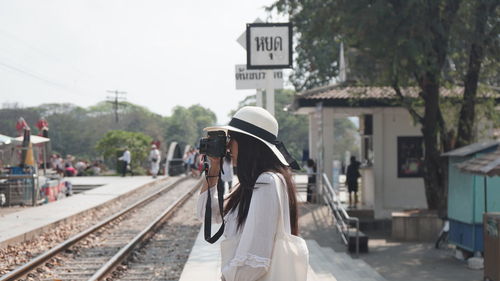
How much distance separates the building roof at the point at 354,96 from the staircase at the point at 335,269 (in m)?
7.60

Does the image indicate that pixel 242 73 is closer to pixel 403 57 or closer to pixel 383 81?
→ pixel 403 57

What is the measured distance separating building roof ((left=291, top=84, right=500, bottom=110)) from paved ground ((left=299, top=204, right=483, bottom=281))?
4061 mm

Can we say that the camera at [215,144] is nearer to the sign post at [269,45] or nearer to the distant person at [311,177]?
the sign post at [269,45]

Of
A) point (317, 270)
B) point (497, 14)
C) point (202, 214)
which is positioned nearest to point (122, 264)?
point (317, 270)

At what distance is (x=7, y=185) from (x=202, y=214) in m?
17.1

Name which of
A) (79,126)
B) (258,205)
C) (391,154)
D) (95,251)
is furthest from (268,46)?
(79,126)

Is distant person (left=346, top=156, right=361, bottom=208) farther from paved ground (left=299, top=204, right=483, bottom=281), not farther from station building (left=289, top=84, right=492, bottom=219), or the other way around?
paved ground (left=299, top=204, right=483, bottom=281)

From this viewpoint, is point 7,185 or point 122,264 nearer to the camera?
point 122,264

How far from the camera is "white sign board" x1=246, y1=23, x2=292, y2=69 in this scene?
770cm

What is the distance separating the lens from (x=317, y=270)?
30.4ft

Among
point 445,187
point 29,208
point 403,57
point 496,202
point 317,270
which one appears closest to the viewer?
point 317,270

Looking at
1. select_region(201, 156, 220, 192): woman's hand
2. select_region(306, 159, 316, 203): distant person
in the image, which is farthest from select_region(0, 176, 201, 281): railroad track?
select_region(201, 156, 220, 192): woman's hand

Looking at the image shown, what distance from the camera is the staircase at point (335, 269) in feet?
29.0

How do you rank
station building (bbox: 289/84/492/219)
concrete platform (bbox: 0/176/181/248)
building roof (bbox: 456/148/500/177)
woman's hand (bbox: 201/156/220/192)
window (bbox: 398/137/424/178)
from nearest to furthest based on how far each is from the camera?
1. woman's hand (bbox: 201/156/220/192)
2. building roof (bbox: 456/148/500/177)
3. concrete platform (bbox: 0/176/181/248)
4. station building (bbox: 289/84/492/219)
5. window (bbox: 398/137/424/178)
